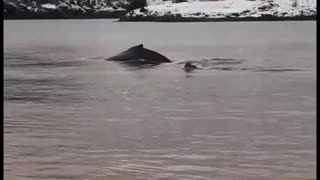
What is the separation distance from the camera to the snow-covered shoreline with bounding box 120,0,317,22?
9.11 feet

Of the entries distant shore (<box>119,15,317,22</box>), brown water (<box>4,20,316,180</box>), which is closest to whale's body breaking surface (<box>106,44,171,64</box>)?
brown water (<box>4,20,316,180</box>)

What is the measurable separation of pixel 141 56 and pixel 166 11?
27 cm

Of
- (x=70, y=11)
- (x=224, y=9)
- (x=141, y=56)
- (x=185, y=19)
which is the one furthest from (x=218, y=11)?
(x=70, y=11)

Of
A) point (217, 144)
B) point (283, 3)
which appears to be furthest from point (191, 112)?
point (283, 3)

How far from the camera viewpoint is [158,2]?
2.79 m

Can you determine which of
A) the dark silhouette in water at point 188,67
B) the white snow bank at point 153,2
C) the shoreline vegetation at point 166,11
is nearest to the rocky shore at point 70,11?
the shoreline vegetation at point 166,11

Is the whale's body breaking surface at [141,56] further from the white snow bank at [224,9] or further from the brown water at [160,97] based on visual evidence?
the white snow bank at [224,9]

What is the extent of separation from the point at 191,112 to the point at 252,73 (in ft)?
1.26

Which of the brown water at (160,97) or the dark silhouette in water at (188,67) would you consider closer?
the brown water at (160,97)

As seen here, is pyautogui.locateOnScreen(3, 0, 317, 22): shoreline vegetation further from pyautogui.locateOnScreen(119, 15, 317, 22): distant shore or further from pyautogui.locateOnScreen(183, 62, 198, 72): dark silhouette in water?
pyautogui.locateOnScreen(183, 62, 198, 72): dark silhouette in water

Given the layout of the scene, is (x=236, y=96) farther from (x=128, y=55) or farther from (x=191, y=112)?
(x=128, y=55)

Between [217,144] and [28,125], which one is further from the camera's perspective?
[28,125]

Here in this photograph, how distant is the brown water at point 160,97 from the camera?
251 cm

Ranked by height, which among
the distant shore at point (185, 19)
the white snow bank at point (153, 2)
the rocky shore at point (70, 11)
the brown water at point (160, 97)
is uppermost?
the white snow bank at point (153, 2)
